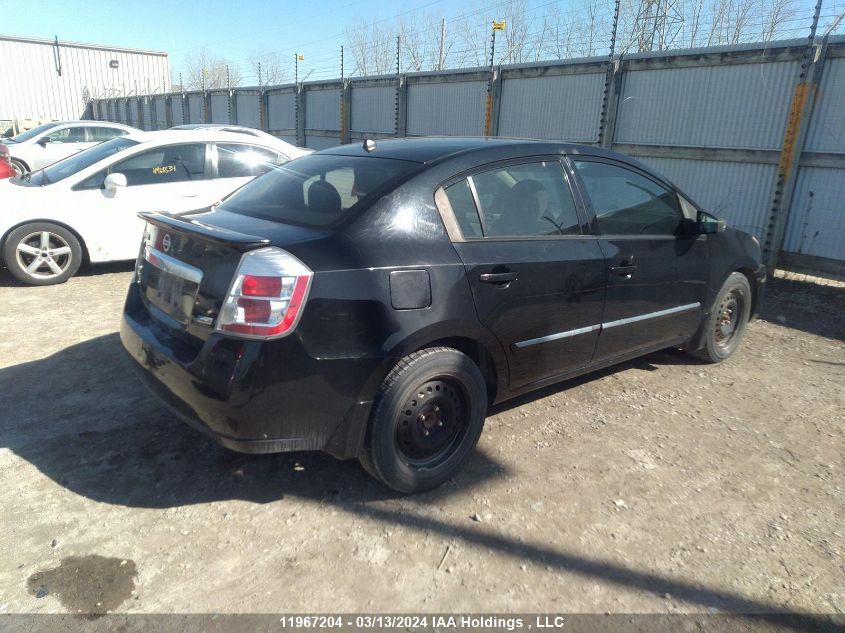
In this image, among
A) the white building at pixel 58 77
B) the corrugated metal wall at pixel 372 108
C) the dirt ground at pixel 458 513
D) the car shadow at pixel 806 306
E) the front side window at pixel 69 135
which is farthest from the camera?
the white building at pixel 58 77

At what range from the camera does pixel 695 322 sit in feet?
15.1

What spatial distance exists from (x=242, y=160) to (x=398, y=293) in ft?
17.5

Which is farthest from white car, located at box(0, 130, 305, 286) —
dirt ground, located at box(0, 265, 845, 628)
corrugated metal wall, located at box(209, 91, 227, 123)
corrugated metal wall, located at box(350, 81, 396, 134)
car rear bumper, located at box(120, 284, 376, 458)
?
corrugated metal wall, located at box(209, 91, 227, 123)

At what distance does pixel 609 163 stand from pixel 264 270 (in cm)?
240

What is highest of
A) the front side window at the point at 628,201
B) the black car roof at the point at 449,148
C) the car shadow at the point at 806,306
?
the black car roof at the point at 449,148

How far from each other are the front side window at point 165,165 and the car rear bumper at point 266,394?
15.4 feet

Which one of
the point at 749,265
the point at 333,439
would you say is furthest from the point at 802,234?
the point at 333,439

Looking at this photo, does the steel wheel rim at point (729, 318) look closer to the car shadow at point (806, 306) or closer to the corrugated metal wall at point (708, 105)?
the car shadow at point (806, 306)

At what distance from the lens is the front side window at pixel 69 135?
15431 mm

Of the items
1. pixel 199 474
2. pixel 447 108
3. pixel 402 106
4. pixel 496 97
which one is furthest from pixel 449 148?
pixel 402 106

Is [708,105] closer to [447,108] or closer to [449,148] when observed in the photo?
[447,108]

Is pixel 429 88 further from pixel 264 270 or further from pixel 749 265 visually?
pixel 264 270

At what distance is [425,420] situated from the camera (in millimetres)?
3143

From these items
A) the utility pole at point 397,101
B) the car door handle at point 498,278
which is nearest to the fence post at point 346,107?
the utility pole at point 397,101
